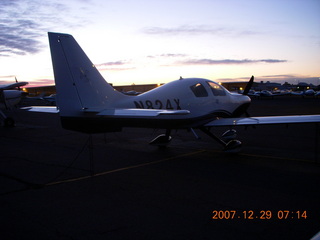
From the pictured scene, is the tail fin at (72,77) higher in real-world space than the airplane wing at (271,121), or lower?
higher

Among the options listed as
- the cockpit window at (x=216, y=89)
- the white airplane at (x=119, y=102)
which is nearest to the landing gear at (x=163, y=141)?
the white airplane at (x=119, y=102)

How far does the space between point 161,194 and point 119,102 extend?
398 centimetres

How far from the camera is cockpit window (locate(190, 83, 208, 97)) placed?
10556mm

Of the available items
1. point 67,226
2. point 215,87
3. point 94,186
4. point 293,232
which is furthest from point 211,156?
point 67,226

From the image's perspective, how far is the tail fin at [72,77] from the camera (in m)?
7.93

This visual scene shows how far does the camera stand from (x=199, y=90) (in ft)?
34.9

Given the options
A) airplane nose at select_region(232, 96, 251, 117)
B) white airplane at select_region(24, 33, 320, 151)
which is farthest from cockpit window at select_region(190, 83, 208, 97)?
airplane nose at select_region(232, 96, 251, 117)

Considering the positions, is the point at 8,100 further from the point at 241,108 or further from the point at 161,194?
the point at 161,194

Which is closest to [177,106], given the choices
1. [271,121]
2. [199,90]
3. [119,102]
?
[199,90]

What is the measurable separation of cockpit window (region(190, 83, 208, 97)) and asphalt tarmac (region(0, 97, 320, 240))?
2.19 metres

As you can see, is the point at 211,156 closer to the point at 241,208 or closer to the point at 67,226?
the point at 241,208

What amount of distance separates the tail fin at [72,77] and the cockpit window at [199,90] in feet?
11.9

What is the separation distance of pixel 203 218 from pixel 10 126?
19104 mm
